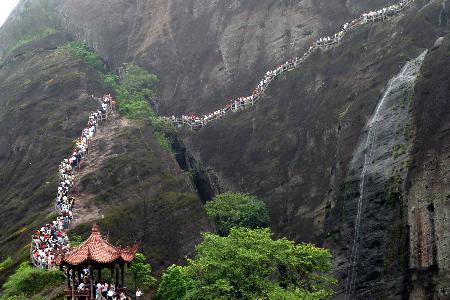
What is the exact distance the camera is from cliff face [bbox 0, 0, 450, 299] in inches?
1362

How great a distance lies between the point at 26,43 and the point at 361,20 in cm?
4695

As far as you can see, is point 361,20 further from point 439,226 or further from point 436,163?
point 439,226

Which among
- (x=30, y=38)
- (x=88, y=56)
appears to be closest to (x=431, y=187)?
(x=88, y=56)

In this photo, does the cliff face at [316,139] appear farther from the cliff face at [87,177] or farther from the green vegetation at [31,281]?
the green vegetation at [31,281]

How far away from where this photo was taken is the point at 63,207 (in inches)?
1650

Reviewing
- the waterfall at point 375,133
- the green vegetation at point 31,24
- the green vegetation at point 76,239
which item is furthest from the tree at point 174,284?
the green vegetation at point 31,24

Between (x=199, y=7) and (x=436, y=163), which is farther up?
(x=199, y=7)

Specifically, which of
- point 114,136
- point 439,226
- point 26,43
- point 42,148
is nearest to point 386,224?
→ point 439,226

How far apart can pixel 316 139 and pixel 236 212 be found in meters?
8.70

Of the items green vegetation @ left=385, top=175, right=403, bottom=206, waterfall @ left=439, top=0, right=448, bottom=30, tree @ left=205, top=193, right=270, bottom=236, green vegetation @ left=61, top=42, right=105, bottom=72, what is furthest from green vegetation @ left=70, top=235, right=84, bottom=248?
green vegetation @ left=61, top=42, right=105, bottom=72

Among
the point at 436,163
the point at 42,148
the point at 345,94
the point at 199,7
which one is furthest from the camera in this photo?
the point at 199,7

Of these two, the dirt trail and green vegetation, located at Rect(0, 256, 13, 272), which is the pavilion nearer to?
green vegetation, located at Rect(0, 256, 13, 272)

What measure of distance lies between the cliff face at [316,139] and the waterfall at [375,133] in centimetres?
10

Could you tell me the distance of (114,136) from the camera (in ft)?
170
